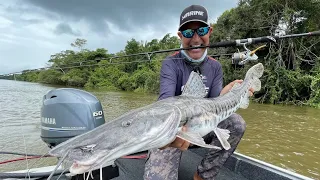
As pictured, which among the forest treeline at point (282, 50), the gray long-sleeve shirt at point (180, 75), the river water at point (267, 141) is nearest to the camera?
the gray long-sleeve shirt at point (180, 75)

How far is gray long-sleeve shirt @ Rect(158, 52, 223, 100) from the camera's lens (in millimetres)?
2760

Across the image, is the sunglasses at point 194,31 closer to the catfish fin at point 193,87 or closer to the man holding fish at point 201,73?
the man holding fish at point 201,73

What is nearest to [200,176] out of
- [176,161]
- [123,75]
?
[176,161]

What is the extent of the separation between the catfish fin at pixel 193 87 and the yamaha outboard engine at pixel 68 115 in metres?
1.28

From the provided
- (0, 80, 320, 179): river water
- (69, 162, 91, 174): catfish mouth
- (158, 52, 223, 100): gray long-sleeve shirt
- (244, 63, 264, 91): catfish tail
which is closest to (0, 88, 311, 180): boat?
(158, 52, 223, 100): gray long-sleeve shirt

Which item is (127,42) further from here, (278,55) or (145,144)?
(145,144)

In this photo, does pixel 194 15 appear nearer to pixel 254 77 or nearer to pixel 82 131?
pixel 254 77

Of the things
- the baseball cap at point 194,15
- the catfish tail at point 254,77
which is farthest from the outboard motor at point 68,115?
the catfish tail at point 254,77

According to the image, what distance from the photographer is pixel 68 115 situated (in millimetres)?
3070

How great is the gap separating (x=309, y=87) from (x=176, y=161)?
18.7m

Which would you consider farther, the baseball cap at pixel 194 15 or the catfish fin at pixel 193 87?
the baseball cap at pixel 194 15

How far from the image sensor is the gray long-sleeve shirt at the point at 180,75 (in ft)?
9.05

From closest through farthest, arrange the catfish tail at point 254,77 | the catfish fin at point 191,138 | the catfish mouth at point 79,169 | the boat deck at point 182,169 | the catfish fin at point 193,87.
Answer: the catfish mouth at point 79,169 → the catfish fin at point 191,138 → the catfish fin at point 193,87 → the boat deck at point 182,169 → the catfish tail at point 254,77

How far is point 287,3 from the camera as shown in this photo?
62.1 ft
